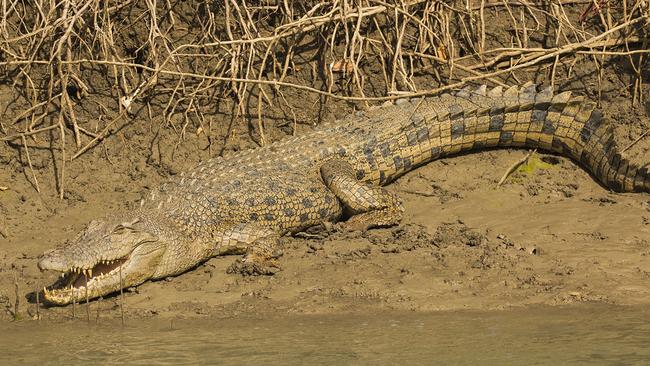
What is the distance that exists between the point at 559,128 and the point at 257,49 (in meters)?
2.21

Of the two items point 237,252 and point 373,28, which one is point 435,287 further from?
point 373,28

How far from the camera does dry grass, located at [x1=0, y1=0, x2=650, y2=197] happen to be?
7449 millimetres

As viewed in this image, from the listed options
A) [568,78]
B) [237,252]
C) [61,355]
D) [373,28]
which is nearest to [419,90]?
[373,28]

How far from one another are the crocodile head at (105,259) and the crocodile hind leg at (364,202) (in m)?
1.22

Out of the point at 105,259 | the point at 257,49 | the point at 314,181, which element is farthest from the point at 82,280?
the point at 257,49

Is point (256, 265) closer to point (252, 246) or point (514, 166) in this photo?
point (252, 246)

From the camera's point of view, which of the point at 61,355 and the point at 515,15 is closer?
the point at 61,355

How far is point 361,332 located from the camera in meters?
5.25

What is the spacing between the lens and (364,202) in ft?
22.2

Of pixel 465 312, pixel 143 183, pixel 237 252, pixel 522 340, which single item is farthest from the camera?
pixel 143 183

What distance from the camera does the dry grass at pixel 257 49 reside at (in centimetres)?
745

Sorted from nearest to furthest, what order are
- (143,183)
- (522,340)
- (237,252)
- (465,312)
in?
(522,340), (465,312), (237,252), (143,183)

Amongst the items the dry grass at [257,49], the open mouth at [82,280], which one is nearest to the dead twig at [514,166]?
the dry grass at [257,49]

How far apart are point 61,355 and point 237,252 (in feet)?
5.43
